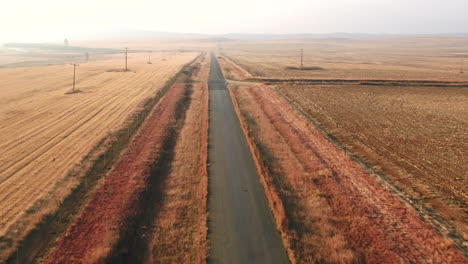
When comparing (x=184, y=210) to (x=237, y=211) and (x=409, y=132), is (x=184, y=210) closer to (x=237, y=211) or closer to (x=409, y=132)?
(x=237, y=211)

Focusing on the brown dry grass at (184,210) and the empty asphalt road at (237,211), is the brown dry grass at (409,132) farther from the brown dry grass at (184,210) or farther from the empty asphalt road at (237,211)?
the brown dry grass at (184,210)

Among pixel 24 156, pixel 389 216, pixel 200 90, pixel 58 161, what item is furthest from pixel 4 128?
pixel 389 216

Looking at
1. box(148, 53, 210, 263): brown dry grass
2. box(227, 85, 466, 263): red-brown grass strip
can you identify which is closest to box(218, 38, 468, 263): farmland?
box(227, 85, 466, 263): red-brown grass strip

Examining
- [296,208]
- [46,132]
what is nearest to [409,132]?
[296,208]

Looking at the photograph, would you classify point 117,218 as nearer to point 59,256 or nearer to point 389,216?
point 59,256

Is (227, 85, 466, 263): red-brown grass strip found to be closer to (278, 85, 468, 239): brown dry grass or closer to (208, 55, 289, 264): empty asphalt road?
(208, 55, 289, 264): empty asphalt road
